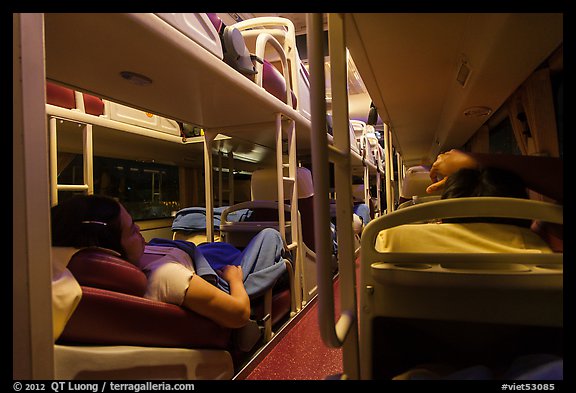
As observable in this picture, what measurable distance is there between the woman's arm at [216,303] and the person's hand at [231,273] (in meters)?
0.13

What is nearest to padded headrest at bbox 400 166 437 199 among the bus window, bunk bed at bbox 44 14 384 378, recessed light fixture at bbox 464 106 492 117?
recessed light fixture at bbox 464 106 492 117

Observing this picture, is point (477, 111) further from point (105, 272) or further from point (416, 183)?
point (105, 272)

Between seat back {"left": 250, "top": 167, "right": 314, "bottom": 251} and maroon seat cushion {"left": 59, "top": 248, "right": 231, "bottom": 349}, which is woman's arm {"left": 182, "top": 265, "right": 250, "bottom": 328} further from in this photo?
seat back {"left": 250, "top": 167, "right": 314, "bottom": 251}

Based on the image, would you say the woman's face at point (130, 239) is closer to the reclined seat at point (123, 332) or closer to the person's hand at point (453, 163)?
the reclined seat at point (123, 332)

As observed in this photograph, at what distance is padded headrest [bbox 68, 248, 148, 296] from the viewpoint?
108cm

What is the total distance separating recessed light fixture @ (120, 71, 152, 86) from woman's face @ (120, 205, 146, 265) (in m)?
0.70

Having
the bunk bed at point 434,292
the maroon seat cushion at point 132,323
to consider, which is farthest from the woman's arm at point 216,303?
the bunk bed at point 434,292

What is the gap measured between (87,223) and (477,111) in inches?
87.7

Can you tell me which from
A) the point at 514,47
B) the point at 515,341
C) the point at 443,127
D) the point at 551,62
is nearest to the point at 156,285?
the point at 515,341

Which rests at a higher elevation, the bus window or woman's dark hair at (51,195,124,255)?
the bus window

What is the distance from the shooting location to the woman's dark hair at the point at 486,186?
893mm

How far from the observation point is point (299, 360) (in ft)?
5.90

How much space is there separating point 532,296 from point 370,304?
1.33 ft
